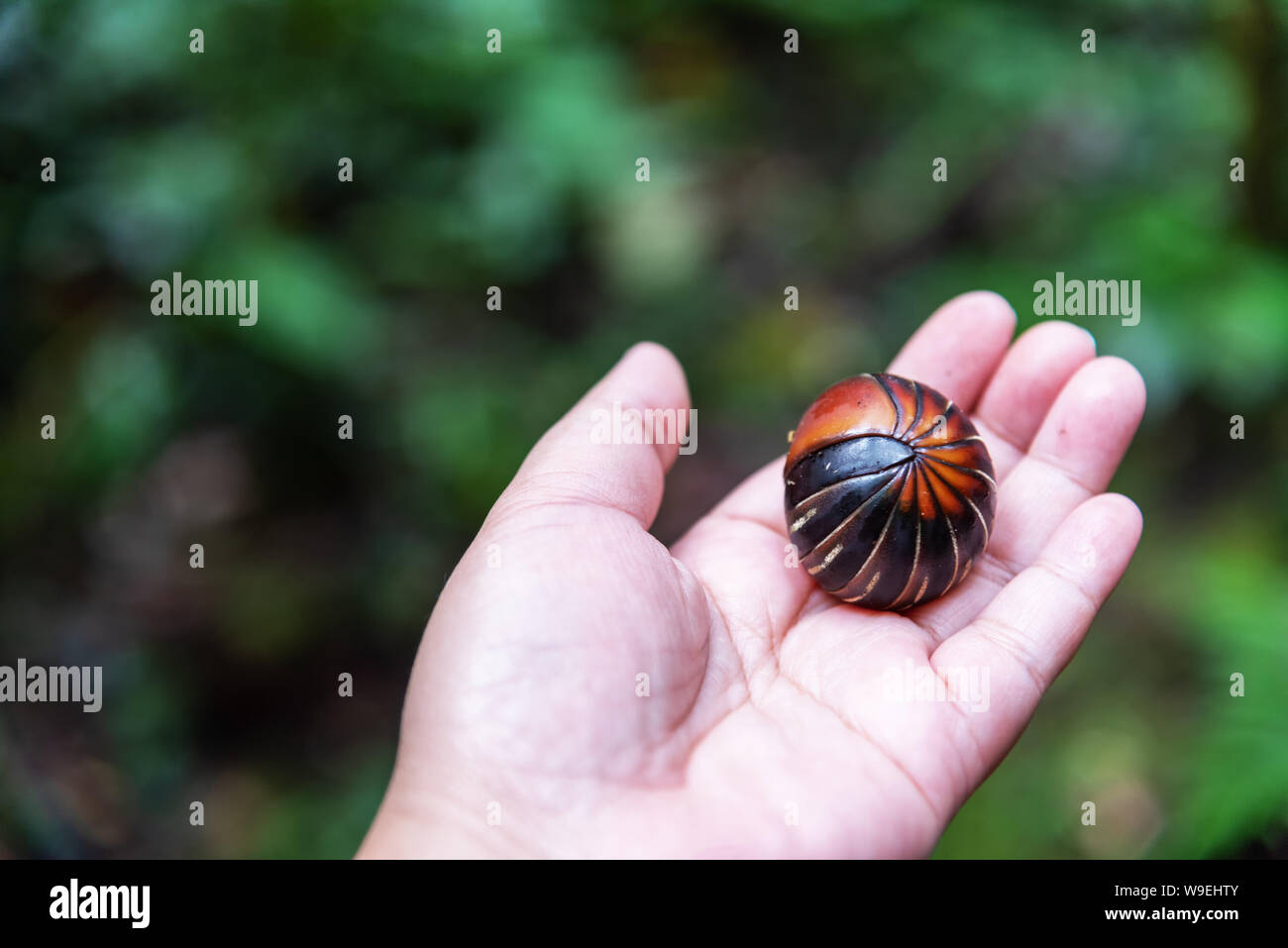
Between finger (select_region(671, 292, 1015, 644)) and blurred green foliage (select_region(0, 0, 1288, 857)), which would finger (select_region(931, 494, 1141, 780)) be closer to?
finger (select_region(671, 292, 1015, 644))

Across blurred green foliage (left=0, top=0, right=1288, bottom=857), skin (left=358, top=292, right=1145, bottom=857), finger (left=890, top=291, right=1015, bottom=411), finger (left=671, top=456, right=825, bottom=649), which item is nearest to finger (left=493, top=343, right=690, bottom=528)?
skin (left=358, top=292, right=1145, bottom=857)

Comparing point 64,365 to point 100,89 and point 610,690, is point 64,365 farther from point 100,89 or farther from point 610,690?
point 610,690

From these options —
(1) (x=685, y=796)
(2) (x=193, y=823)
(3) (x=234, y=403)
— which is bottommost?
(2) (x=193, y=823)

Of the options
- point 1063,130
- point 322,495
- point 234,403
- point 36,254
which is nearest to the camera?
point 36,254

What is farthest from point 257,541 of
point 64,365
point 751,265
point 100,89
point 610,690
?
point 751,265

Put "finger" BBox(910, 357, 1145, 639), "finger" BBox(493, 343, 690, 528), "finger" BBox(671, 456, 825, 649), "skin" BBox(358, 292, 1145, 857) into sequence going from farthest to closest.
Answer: "finger" BBox(910, 357, 1145, 639) → "finger" BBox(671, 456, 825, 649) → "finger" BBox(493, 343, 690, 528) → "skin" BBox(358, 292, 1145, 857)

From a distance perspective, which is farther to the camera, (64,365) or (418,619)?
(418,619)
